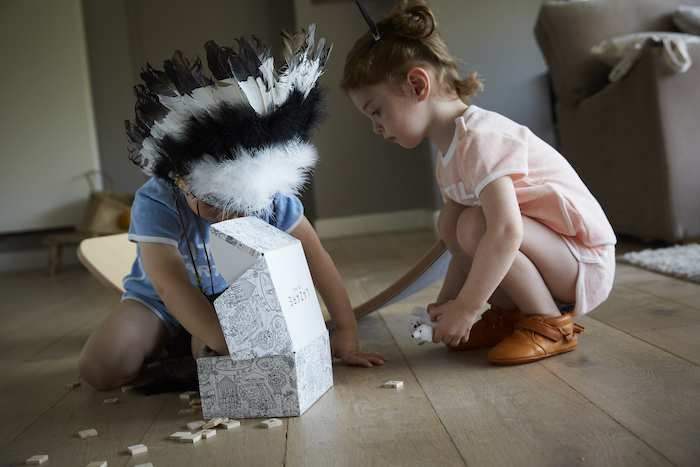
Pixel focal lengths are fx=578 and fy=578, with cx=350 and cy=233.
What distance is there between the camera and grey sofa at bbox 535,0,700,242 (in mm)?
1642

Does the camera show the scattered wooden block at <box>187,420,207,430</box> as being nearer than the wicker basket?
Yes

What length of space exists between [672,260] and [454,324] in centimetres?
90

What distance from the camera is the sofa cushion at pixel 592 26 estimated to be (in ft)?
6.54

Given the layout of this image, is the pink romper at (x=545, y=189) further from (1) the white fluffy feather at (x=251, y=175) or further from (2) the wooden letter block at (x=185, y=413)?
(2) the wooden letter block at (x=185, y=413)

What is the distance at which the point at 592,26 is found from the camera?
200cm

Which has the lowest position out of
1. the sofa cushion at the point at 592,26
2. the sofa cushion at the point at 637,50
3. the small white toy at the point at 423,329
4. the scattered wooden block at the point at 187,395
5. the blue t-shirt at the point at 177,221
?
the scattered wooden block at the point at 187,395

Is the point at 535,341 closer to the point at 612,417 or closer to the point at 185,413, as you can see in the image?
the point at 612,417

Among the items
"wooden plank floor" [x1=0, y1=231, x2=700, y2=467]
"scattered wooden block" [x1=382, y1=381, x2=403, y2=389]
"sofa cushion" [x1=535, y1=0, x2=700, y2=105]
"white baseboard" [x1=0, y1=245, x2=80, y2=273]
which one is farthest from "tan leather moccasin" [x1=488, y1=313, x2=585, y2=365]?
"white baseboard" [x1=0, y1=245, x2=80, y2=273]

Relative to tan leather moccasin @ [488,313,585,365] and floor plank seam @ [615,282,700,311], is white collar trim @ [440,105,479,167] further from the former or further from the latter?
floor plank seam @ [615,282,700,311]

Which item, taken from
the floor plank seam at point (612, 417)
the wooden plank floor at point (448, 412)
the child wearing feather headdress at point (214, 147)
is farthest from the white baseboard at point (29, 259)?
the floor plank seam at point (612, 417)

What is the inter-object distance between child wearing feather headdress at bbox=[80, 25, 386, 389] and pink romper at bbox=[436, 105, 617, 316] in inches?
9.0

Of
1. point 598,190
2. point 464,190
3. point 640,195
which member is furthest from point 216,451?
point 598,190

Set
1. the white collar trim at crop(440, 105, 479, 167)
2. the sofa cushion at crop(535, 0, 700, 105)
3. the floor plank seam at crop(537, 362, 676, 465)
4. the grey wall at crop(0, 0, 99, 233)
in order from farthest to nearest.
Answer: the grey wall at crop(0, 0, 99, 233)
the sofa cushion at crop(535, 0, 700, 105)
the white collar trim at crop(440, 105, 479, 167)
the floor plank seam at crop(537, 362, 676, 465)

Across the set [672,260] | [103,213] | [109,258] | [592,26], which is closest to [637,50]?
[592,26]
